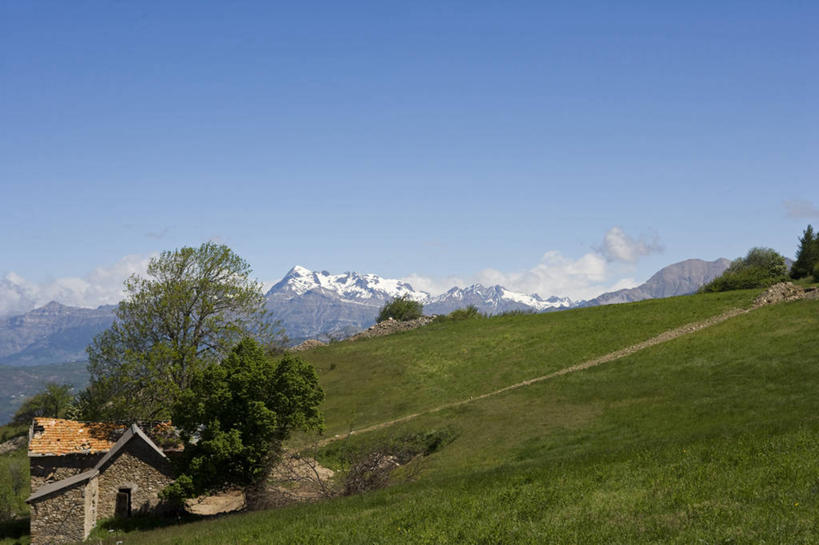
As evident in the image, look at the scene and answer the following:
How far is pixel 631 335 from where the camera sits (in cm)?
6719

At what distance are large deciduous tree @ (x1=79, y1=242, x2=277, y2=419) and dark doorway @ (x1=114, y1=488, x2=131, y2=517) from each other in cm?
740

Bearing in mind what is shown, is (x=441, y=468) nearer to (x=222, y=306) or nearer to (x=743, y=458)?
(x=743, y=458)

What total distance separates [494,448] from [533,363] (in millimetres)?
27708

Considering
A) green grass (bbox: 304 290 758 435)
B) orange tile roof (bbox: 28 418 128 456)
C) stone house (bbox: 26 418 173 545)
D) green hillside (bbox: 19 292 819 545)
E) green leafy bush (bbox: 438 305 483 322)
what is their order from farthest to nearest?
green leafy bush (bbox: 438 305 483 322) → green grass (bbox: 304 290 758 435) → orange tile roof (bbox: 28 418 128 456) → stone house (bbox: 26 418 173 545) → green hillside (bbox: 19 292 819 545)

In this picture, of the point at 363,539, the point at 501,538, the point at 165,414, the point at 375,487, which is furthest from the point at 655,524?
the point at 165,414

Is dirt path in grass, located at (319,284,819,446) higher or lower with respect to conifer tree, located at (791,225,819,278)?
lower

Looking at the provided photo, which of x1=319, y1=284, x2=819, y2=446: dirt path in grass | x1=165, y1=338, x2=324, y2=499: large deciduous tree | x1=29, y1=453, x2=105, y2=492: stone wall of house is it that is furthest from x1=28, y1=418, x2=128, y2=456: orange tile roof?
x1=319, y1=284, x2=819, y2=446: dirt path in grass

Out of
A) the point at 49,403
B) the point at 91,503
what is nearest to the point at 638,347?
the point at 91,503

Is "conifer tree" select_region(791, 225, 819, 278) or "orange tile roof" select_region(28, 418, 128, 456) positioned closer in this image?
"orange tile roof" select_region(28, 418, 128, 456)

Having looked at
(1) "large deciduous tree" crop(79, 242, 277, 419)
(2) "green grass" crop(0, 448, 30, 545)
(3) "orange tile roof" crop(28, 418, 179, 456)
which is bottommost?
(2) "green grass" crop(0, 448, 30, 545)

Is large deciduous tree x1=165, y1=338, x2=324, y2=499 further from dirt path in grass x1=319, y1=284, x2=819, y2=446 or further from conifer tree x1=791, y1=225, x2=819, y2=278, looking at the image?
conifer tree x1=791, y1=225, x2=819, y2=278

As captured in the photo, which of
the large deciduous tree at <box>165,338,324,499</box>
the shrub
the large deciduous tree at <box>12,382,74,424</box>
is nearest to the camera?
the large deciduous tree at <box>165,338,324,499</box>

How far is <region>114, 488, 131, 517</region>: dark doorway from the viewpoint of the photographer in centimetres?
3891

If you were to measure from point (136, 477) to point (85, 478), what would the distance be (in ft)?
10.2
